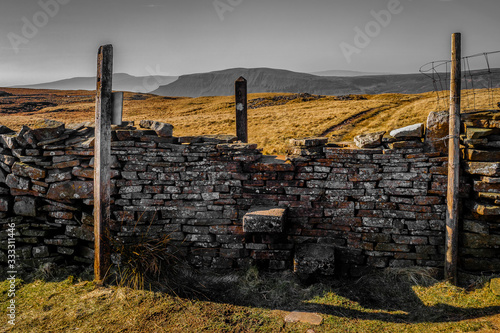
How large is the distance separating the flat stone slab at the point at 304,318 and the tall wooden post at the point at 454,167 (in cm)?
254

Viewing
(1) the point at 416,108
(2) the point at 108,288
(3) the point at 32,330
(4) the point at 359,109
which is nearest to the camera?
(3) the point at 32,330

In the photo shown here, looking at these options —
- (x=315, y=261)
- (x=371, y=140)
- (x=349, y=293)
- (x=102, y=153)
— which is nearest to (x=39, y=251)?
(x=102, y=153)

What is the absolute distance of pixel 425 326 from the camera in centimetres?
430

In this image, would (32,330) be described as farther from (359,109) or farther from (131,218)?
(359,109)

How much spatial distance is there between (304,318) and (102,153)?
398 cm

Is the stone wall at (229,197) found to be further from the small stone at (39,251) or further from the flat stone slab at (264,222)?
the flat stone slab at (264,222)

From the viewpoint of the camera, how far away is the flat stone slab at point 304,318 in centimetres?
445

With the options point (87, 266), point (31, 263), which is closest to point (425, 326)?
point (87, 266)

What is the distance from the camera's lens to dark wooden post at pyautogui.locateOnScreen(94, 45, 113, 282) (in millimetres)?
5070

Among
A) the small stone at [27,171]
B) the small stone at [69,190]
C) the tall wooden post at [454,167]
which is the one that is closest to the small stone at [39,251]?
the small stone at [69,190]

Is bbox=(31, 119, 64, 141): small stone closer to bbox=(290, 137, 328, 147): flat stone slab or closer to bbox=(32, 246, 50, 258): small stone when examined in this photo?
bbox=(32, 246, 50, 258): small stone

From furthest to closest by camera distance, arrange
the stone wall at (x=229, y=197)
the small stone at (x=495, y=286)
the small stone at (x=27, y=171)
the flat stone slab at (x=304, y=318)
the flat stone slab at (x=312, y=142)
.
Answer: the small stone at (x=27, y=171) < the flat stone slab at (x=312, y=142) < the stone wall at (x=229, y=197) < the small stone at (x=495, y=286) < the flat stone slab at (x=304, y=318)

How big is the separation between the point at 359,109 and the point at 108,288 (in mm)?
23475

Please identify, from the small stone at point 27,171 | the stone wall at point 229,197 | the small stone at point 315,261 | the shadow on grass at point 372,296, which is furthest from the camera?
the small stone at point 27,171
